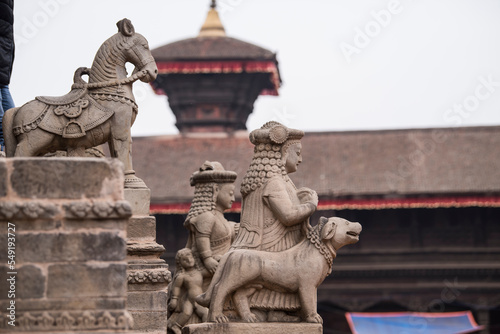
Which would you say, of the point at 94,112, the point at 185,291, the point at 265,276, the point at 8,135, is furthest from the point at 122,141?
the point at 265,276

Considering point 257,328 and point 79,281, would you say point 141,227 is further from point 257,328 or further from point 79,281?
point 79,281

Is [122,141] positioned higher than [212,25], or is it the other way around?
[212,25]

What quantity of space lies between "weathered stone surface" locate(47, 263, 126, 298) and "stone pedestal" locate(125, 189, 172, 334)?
3144 mm

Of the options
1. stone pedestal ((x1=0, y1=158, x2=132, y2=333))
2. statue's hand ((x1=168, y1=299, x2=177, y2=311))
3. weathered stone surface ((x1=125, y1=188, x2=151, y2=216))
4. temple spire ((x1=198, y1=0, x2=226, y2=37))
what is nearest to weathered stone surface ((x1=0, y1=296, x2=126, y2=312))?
stone pedestal ((x1=0, y1=158, x2=132, y2=333))

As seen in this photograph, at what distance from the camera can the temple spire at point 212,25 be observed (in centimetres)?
3256

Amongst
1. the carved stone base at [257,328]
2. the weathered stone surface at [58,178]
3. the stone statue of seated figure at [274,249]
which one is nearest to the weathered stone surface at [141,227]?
the stone statue of seated figure at [274,249]

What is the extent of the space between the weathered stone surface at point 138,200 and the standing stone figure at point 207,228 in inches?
34.7

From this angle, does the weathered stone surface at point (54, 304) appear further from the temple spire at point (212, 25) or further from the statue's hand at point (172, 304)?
the temple spire at point (212, 25)

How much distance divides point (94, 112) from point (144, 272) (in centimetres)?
151

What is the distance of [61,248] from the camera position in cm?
605

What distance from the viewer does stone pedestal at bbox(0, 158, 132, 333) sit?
600 centimetres

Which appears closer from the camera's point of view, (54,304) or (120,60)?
(54,304)

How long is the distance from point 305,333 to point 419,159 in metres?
18.3

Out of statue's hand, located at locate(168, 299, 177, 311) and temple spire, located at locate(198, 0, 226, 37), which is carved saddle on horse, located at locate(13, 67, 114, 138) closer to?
statue's hand, located at locate(168, 299, 177, 311)
